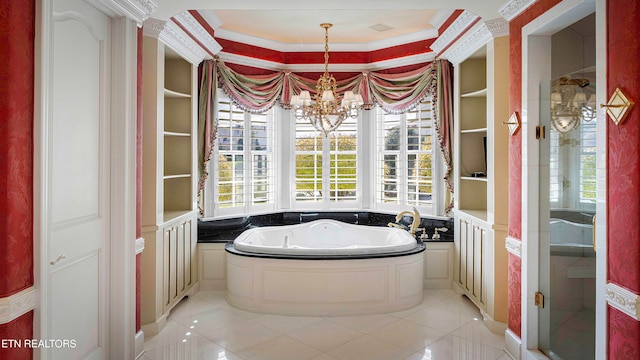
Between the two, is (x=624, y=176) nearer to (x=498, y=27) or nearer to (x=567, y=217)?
(x=567, y=217)

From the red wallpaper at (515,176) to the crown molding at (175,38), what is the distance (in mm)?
2647

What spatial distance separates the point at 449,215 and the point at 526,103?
2.20 m

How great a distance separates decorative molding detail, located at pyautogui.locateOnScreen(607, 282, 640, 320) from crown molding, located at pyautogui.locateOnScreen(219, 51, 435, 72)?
3.48 meters

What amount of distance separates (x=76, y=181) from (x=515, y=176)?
9.25 ft

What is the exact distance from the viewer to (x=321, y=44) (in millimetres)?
5410

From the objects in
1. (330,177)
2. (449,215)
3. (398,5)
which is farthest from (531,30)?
(330,177)


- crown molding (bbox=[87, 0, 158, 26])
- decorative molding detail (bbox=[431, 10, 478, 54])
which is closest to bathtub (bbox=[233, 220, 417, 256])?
decorative molding detail (bbox=[431, 10, 478, 54])

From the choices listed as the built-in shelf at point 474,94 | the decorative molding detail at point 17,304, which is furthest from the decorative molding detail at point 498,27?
the decorative molding detail at point 17,304

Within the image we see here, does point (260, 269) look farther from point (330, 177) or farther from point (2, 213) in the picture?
point (2, 213)

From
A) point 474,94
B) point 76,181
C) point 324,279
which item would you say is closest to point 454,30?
point 474,94

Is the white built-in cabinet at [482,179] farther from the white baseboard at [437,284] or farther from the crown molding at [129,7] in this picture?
the crown molding at [129,7]

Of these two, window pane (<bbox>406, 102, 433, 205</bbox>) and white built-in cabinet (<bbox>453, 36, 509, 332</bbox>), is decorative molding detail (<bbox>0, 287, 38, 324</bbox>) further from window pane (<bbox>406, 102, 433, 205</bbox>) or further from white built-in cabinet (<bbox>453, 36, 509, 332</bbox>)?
window pane (<bbox>406, 102, 433, 205</bbox>)

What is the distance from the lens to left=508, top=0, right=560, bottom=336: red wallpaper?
3.01 m

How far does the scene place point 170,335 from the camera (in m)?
3.45
